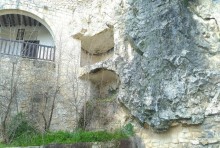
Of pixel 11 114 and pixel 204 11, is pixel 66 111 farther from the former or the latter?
pixel 204 11

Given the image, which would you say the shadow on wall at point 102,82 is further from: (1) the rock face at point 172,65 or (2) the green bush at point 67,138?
(2) the green bush at point 67,138

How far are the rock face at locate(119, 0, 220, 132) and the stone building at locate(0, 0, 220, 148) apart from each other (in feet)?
0.08

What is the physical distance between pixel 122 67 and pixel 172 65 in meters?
1.74

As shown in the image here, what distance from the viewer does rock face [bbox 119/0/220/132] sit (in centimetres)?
653

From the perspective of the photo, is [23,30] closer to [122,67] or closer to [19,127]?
[19,127]

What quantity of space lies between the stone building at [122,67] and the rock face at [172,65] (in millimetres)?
24

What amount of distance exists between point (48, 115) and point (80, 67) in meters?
2.29

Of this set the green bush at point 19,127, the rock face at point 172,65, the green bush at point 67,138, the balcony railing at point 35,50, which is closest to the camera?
the rock face at point 172,65

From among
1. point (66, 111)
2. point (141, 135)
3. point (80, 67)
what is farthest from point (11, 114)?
point (141, 135)

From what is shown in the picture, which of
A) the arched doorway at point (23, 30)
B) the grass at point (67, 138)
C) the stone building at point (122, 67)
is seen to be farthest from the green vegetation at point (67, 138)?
the arched doorway at point (23, 30)

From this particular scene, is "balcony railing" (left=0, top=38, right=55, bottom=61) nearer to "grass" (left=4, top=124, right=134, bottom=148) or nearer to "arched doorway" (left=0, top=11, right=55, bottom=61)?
"arched doorway" (left=0, top=11, right=55, bottom=61)

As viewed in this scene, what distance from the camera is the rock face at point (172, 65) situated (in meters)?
6.53

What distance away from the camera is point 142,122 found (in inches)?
289

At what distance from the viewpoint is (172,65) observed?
7004 mm
